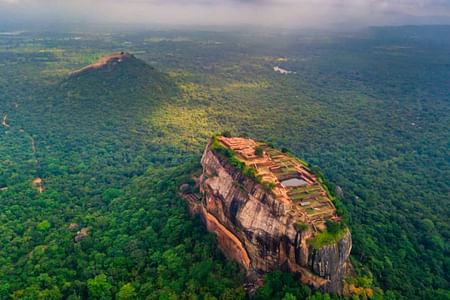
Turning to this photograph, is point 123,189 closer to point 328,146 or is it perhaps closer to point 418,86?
point 328,146

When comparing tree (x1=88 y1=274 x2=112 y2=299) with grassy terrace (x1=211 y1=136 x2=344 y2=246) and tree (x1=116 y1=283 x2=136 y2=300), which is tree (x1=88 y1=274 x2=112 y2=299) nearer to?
tree (x1=116 y1=283 x2=136 y2=300)

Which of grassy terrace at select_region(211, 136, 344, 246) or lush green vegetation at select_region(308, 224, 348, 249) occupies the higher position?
grassy terrace at select_region(211, 136, 344, 246)

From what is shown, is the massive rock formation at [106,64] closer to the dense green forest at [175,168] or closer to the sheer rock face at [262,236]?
the dense green forest at [175,168]

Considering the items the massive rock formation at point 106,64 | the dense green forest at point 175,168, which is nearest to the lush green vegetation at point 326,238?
the dense green forest at point 175,168

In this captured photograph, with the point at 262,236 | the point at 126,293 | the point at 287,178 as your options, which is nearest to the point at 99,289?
the point at 126,293

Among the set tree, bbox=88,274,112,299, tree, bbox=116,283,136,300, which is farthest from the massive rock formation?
tree, bbox=116,283,136,300

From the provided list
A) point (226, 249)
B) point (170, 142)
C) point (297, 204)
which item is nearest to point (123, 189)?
point (170, 142)

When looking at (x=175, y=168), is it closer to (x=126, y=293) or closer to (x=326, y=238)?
(x=126, y=293)
